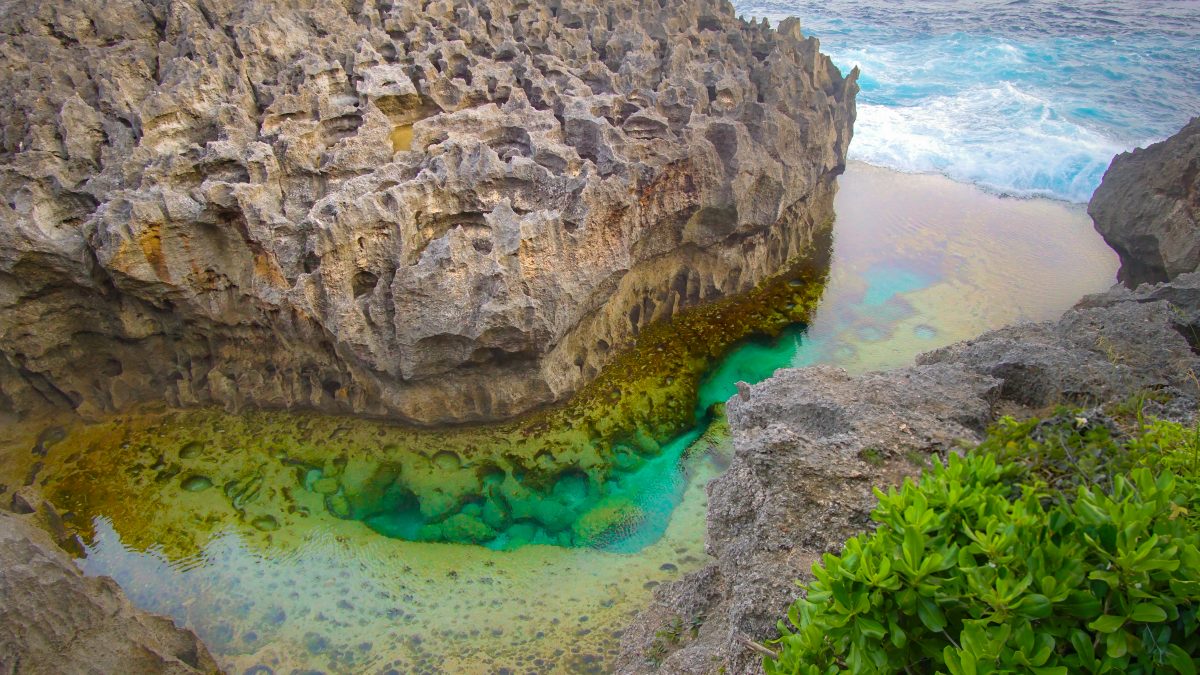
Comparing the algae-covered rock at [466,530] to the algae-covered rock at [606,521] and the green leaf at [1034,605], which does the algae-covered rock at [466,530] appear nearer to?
the algae-covered rock at [606,521]

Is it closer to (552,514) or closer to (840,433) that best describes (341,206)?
(552,514)

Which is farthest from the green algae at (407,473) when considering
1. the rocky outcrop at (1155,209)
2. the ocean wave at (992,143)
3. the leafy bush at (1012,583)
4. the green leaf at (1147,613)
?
the ocean wave at (992,143)

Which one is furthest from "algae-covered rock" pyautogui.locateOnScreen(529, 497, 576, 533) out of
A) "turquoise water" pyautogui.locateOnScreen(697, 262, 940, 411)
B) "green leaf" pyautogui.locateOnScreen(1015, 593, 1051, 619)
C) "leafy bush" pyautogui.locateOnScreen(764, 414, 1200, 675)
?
"green leaf" pyautogui.locateOnScreen(1015, 593, 1051, 619)

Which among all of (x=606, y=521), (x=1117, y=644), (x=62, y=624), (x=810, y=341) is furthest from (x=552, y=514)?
(x=1117, y=644)

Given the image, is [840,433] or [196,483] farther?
[196,483]

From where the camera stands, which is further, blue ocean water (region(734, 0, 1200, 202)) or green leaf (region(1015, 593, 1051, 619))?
blue ocean water (region(734, 0, 1200, 202))

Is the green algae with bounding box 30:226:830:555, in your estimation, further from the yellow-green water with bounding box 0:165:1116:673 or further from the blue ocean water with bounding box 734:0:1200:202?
the blue ocean water with bounding box 734:0:1200:202

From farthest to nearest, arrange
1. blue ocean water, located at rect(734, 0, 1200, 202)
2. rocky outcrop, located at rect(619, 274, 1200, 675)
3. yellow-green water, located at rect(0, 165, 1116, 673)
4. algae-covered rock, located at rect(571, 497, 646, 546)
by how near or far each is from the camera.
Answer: blue ocean water, located at rect(734, 0, 1200, 202), algae-covered rock, located at rect(571, 497, 646, 546), yellow-green water, located at rect(0, 165, 1116, 673), rocky outcrop, located at rect(619, 274, 1200, 675)

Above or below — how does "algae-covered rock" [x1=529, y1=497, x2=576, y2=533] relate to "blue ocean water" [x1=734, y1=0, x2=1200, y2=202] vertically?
above
